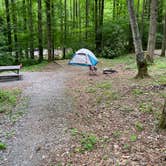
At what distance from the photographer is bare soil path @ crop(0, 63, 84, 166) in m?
4.50

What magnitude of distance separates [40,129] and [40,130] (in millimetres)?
57

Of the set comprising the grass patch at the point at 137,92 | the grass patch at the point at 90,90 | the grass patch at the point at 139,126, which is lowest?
the grass patch at the point at 90,90

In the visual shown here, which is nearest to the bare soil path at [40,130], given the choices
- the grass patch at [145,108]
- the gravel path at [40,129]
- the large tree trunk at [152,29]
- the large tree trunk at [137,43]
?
the gravel path at [40,129]

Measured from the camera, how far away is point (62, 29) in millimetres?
20406

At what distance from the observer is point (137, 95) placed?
7.48 m

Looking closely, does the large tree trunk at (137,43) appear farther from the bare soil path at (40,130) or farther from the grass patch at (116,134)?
the grass patch at (116,134)

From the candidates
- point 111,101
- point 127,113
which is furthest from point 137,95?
point 127,113

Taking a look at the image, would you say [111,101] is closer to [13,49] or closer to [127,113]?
[127,113]

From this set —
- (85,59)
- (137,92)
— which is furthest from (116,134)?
(85,59)

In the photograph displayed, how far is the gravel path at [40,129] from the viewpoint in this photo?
452cm

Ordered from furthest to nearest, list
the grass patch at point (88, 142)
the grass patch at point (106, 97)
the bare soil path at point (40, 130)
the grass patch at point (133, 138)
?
the grass patch at point (106, 97) → the grass patch at point (133, 138) → the grass patch at point (88, 142) → the bare soil path at point (40, 130)

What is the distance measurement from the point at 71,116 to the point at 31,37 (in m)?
13.7

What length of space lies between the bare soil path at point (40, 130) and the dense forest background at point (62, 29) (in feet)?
33.0

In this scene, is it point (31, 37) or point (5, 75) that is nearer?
point (5, 75)
